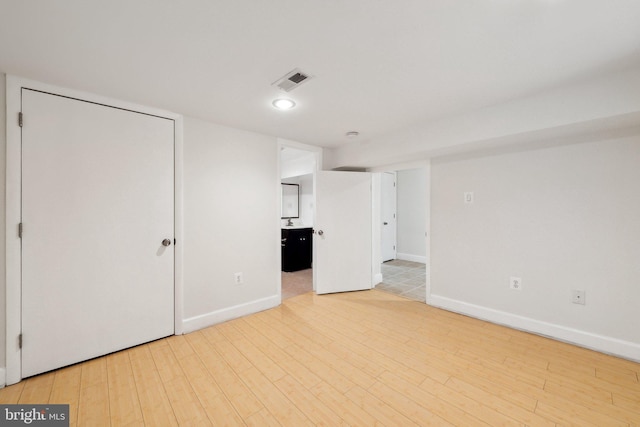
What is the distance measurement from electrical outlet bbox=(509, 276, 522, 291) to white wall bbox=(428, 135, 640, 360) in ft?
0.12

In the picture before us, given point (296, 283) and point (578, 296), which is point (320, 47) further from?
point (296, 283)

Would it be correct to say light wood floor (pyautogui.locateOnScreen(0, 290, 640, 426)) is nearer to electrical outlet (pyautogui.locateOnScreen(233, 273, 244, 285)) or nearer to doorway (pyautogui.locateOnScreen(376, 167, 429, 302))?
electrical outlet (pyautogui.locateOnScreen(233, 273, 244, 285))

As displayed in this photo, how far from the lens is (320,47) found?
4.92ft

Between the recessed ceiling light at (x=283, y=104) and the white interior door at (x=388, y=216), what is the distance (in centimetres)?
370

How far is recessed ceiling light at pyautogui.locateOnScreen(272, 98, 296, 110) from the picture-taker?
2199 millimetres

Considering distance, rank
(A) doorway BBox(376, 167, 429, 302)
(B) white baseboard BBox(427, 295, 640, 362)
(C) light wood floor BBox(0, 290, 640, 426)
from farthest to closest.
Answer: (A) doorway BBox(376, 167, 429, 302), (B) white baseboard BBox(427, 295, 640, 362), (C) light wood floor BBox(0, 290, 640, 426)

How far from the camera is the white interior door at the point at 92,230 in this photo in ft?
6.14

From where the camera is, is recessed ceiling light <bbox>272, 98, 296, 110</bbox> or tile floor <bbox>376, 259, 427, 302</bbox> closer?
recessed ceiling light <bbox>272, 98, 296, 110</bbox>

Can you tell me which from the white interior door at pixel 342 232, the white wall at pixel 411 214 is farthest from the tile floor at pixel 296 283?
the white wall at pixel 411 214

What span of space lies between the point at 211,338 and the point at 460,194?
10.3 feet

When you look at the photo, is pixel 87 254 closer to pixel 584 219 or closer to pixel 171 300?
pixel 171 300

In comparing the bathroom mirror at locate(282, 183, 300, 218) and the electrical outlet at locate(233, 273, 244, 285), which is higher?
the bathroom mirror at locate(282, 183, 300, 218)

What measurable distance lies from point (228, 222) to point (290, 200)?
10.6 ft

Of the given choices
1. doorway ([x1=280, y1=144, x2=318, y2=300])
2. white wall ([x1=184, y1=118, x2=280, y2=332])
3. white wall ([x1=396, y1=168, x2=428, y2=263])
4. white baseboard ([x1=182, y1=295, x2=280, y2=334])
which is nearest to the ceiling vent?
white wall ([x1=184, y1=118, x2=280, y2=332])
